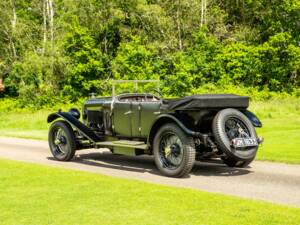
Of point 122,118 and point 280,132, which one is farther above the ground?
point 122,118

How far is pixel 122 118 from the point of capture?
11.0 meters

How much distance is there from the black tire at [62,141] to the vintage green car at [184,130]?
2.36ft

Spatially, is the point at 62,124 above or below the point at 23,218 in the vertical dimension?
above

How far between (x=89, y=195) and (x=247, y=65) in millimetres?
32432

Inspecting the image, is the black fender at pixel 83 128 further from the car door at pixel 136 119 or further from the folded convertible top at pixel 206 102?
the folded convertible top at pixel 206 102

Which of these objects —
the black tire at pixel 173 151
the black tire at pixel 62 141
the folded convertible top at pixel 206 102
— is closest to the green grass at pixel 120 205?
the black tire at pixel 173 151

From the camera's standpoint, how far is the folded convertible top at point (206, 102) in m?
9.00

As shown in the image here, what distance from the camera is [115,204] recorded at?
7.00 meters

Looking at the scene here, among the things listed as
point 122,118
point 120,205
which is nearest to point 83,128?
point 122,118

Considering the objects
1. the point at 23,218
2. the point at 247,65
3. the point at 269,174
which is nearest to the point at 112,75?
the point at 247,65

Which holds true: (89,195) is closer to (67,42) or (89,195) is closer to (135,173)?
(135,173)

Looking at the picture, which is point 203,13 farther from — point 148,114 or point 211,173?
point 211,173

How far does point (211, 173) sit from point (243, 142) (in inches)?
47.3

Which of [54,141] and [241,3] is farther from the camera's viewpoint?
[241,3]
